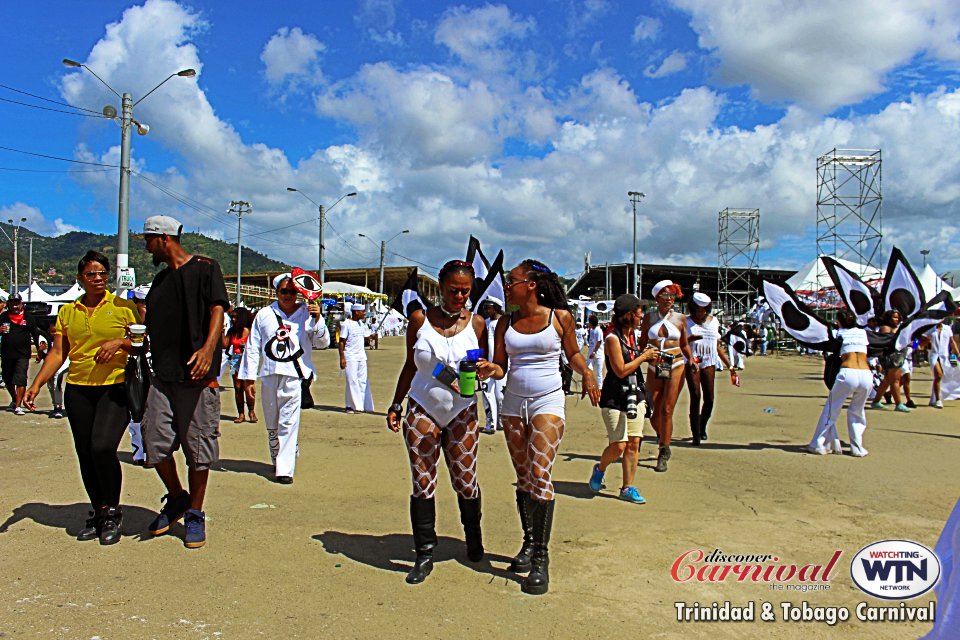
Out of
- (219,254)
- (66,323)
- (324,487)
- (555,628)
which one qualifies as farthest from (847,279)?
(219,254)

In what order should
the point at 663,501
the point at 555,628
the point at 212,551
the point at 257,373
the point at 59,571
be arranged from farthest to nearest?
the point at 257,373 < the point at 663,501 < the point at 212,551 < the point at 59,571 < the point at 555,628

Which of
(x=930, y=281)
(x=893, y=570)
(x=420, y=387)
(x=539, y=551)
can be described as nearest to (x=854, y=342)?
(x=893, y=570)

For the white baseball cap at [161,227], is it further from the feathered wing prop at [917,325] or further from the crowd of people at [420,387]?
the feathered wing prop at [917,325]

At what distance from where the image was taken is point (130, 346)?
15.4 feet

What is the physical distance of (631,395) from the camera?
569 centimetres

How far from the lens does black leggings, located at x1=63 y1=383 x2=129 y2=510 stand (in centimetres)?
458

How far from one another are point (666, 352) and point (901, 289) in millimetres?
8129

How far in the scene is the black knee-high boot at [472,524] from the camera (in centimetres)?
419

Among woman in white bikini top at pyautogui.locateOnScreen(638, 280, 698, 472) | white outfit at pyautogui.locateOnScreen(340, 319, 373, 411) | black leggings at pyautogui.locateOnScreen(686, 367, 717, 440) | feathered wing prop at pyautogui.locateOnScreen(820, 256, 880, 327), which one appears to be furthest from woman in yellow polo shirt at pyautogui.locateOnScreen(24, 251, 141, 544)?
feathered wing prop at pyautogui.locateOnScreen(820, 256, 880, 327)

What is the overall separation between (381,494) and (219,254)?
542 ft

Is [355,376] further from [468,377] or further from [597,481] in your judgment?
[468,377]

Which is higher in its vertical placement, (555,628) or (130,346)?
(130,346)

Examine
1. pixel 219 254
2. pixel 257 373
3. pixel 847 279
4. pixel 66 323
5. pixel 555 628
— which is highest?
pixel 219 254

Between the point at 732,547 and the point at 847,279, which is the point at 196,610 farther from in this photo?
the point at 847,279
